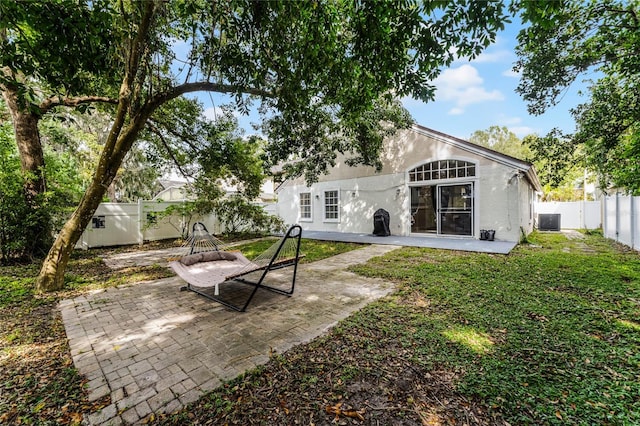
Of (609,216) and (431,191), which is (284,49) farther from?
(609,216)

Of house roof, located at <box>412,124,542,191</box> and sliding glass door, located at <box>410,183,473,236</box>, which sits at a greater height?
house roof, located at <box>412,124,542,191</box>

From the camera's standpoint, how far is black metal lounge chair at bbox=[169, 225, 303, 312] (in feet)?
12.3

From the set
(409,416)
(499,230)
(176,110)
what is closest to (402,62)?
(409,416)

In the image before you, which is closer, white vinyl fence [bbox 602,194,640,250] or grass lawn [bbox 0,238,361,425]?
grass lawn [bbox 0,238,361,425]

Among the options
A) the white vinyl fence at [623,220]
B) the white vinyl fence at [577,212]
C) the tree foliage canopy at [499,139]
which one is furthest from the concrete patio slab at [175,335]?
the tree foliage canopy at [499,139]

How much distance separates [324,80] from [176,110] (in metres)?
6.22

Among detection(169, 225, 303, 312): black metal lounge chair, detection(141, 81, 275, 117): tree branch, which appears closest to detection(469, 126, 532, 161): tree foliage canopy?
detection(141, 81, 275, 117): tree branch

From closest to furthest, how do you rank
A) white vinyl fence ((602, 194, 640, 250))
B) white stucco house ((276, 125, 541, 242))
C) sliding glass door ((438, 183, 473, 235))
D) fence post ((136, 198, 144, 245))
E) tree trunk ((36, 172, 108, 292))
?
1. tree trunk ((36, 172, 108, 292))
2. white vinyl fence ((602, 194, 640, 250))
3. white stucco house ((276, 125, 541, 242))
4. sliding glass door ((438, 183, 473, 235))
5. fence post ((136, 198, 144, 245))

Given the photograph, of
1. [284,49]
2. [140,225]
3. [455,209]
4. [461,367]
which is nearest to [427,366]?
[461,367]

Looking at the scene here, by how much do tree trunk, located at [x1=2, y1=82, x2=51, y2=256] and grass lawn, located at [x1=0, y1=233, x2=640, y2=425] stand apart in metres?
2.90

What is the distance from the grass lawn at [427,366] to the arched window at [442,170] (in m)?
5.98

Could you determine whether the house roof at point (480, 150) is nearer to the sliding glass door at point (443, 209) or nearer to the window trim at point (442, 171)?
the window trim at point (442, 171)

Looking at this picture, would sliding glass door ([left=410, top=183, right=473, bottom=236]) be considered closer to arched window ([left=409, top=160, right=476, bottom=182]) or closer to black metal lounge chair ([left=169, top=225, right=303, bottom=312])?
arched window ([left=409, top=160, right=476, bottom=182])

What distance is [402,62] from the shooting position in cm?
374
